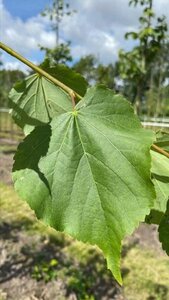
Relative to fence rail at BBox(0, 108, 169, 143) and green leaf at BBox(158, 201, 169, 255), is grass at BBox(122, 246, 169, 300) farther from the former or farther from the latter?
fence rail at BBox(0, 108, 169, 143)

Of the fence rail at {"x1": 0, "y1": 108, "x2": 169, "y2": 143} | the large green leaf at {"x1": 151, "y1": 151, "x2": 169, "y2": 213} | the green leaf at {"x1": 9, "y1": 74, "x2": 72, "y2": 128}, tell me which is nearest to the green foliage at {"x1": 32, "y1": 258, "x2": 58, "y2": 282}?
the green leaf at {"x1": 9, "y1": 74, "x2": 72, "y2": 128}

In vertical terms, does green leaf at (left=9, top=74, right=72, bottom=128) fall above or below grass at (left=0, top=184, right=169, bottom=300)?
above

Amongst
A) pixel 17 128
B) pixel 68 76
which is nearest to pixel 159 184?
pixel 68 76

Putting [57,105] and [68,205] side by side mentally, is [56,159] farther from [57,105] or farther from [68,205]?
[57,105]

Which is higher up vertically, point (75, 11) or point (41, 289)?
point (75, 11)

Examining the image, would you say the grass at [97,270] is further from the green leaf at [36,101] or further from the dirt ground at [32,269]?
the green leaf at [36,101]

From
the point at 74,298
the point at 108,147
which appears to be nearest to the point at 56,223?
the point at 108,147

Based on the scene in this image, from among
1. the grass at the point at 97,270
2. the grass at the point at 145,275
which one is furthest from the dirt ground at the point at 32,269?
the grass at the point at 145,275
